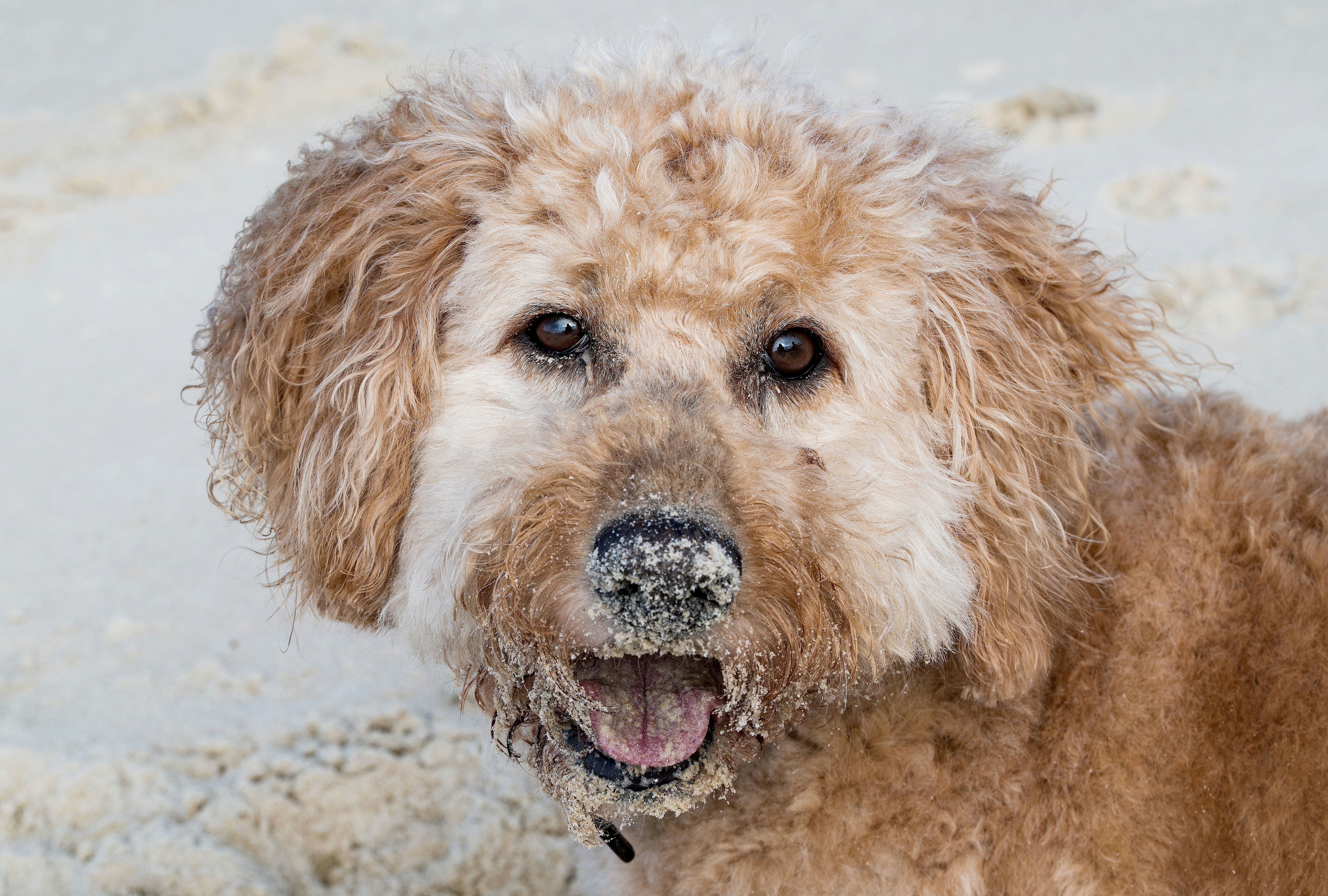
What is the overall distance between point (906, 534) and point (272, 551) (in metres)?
1.50

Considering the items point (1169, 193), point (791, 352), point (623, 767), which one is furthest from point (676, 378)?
point (1169, 193)

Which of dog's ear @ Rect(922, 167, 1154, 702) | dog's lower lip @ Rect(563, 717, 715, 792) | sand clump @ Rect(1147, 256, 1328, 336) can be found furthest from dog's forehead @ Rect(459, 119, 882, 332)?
sand clump @ Rect(1147, 256, 1328, 336)

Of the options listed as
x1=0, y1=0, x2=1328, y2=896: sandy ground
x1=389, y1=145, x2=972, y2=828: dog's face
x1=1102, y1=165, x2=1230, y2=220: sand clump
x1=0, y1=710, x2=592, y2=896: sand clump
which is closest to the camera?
x1=389, y1=145, x2=972, y2=828: dog's face

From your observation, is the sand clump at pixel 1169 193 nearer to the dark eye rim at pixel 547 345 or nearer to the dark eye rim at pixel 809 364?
the dark eye rim at pixel 809 364

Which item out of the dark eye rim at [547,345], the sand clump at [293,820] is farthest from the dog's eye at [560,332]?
the sand clump at [293,820]

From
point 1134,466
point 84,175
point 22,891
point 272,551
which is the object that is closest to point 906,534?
point 1134,466

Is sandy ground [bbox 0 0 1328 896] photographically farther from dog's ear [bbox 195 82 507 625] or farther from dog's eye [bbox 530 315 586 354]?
dog's eye [bbox 530 315 586 354]

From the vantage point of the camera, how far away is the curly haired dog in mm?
2287

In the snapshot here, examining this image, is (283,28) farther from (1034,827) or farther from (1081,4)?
(1034,827)

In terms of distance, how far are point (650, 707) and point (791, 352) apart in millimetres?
785

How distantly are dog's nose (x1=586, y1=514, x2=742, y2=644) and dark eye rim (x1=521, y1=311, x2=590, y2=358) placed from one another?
0.54 metres

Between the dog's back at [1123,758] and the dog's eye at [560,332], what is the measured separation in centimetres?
94

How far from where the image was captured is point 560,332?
8.18 ft

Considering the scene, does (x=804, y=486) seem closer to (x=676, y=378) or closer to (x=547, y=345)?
(x=676, y=378)
